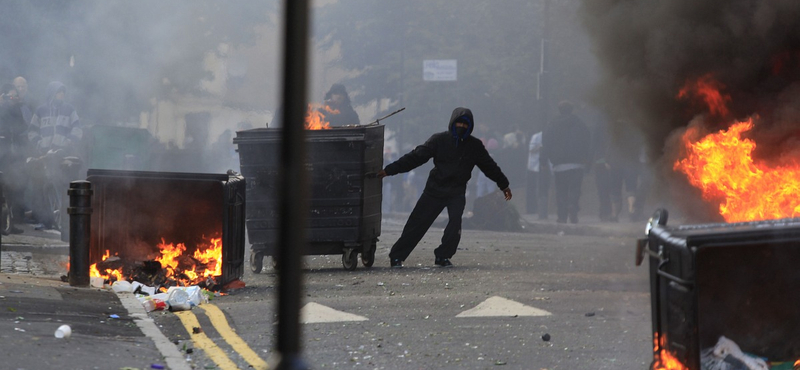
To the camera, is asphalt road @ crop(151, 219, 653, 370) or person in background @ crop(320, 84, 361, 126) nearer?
asphalt road @ crop(151, 219, 653, 370)

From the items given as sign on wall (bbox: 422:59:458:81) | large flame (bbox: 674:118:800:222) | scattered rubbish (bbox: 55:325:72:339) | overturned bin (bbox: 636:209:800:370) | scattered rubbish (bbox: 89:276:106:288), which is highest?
sign on wall (bbox: 422:59:458:81)

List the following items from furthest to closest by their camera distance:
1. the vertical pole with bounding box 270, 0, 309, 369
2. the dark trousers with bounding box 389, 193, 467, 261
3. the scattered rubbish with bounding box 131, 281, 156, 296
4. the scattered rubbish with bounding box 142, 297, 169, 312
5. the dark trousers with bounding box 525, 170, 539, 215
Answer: the dark trousers with bounding box 525, 170, 539, 215 < the dark trousers with bounding box 389, 193, 467, 261 < the scattered rubbish with bounding box 131, 281, 156, 296 < the scattered rubbish with bounding box 142, 297, 169, 312 < the vertical pole with bounding box 270, 0, 309, 369

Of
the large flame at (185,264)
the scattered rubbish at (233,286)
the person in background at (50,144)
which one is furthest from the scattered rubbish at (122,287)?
the person in background at (50,144)

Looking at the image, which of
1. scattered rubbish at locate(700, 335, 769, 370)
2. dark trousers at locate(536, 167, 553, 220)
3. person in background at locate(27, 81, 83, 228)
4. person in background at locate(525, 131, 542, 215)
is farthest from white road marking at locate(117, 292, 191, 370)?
person in background at locate(525, 131, 542, 215)

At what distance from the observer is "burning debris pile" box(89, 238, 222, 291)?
9438mm

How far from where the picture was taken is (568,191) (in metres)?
20.1

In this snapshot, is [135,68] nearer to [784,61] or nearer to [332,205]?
[332,205]

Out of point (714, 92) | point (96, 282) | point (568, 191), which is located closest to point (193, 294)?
point (96, 282)

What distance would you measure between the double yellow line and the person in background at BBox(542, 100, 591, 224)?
458 inches

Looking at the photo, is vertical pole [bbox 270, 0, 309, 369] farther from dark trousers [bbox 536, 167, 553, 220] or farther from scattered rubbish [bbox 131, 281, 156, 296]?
dark trousers [bbox 536, 167, 553, 220]

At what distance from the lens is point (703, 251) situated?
16.0 ft

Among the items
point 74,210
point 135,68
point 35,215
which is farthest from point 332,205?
point 135,68

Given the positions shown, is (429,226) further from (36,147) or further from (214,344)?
(36,147)

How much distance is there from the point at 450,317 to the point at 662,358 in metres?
3.02
